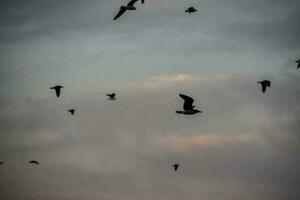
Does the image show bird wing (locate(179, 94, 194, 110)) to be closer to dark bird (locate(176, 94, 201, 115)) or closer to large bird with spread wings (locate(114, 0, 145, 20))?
dark bird (locate(176, 94, 201, 115))

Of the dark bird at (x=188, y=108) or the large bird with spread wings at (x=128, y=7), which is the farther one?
the large bird with spread wings at (x=128, y=7)

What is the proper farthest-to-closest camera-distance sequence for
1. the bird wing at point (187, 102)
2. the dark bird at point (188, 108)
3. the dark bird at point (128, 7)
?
1. the dark bird at point (128, 7)
2. the dark bird at point (188, 108)
3. the bird wing at point (187, 102)

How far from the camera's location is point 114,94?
167 feet

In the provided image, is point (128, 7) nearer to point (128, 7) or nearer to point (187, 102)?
point (128, 7)

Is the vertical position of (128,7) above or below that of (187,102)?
above

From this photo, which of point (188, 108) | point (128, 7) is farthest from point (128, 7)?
point (188, 108)

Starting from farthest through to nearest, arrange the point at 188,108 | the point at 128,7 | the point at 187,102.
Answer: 1. the point at 128,7
2. the point at 188,108
3. the point at 187,102

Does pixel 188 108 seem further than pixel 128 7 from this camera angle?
No

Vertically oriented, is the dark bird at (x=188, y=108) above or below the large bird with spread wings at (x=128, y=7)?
below

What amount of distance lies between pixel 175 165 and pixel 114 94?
1017cm

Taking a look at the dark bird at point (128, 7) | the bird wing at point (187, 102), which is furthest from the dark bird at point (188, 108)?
the dark bird at point (128, 7)

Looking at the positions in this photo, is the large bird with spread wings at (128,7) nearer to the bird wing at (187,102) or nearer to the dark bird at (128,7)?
the dark bird at (128,7)

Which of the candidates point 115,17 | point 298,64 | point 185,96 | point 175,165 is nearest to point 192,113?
point 185,96

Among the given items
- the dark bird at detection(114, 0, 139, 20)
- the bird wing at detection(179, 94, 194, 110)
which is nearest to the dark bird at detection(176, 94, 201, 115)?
the bird wing at detection(179, 94, 194, 110)
